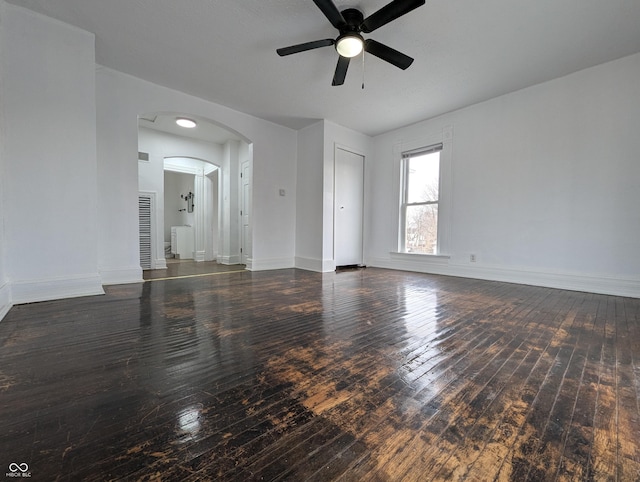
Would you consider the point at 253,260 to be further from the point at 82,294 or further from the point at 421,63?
the point at 421,63

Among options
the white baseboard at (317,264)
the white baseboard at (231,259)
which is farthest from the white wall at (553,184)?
the white baseboard at (231,259)

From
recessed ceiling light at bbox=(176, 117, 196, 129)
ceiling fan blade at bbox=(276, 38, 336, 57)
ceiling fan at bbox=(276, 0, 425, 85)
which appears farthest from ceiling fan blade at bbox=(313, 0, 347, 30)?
recessed ceiling light at bbox=(176, 117, 196, 129)

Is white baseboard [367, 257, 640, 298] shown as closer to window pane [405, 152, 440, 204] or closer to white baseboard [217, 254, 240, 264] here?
window pane [405, 152, 440, 204]

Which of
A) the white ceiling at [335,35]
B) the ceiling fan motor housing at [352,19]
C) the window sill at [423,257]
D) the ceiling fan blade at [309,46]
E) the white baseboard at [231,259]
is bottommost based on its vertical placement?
the white baseboard at [231,259]

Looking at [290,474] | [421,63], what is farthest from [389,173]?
[290,474]

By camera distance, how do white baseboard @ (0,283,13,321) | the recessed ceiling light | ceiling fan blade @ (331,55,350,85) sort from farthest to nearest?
1. the recessed ceiling light
2. ceiling fan blade @ (331,55,350,85)
3. white baseboard @ (0,283,13,321)

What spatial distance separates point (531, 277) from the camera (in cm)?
379

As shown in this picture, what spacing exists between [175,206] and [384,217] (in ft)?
24.2

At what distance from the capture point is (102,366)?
141cm

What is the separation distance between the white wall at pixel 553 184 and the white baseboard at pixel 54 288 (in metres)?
5.02

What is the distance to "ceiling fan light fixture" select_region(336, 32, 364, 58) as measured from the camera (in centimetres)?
245

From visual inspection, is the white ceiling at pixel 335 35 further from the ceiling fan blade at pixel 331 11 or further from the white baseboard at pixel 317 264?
the white baseboard at pixel 317 264

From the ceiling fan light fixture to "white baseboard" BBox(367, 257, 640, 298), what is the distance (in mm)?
3600

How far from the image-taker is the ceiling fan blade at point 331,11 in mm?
2113
